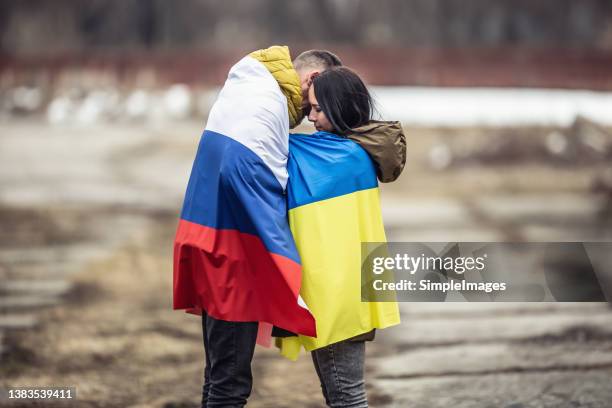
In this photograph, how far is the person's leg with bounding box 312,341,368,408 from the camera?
265cm

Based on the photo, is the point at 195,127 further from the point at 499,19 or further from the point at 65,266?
the point at 499,19

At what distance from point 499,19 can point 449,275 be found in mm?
5180

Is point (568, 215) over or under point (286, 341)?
under

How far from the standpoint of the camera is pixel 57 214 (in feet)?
24.2

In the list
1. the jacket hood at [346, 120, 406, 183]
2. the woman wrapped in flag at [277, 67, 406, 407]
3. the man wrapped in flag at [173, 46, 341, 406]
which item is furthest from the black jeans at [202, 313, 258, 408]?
the jacket hood at [346, 120, 406, 183]

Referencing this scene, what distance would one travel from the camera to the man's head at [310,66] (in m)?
2.80

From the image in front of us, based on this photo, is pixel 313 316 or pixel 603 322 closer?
pixel 313 316

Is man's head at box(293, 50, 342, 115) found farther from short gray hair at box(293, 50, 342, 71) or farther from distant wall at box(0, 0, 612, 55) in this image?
distant wall at box(0, 0, 612, 55)

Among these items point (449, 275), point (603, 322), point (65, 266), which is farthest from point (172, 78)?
point (449, 275)

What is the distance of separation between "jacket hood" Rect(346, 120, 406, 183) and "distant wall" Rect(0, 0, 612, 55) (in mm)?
5308

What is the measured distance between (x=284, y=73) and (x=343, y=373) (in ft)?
3.08

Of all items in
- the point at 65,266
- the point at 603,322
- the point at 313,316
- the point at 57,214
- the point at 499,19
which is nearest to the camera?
the point at 313,316

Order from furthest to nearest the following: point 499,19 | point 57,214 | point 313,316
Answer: point 499,19 < point 57,214 < point 313,316

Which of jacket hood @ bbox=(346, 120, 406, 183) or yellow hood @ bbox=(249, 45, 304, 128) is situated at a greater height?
yellow hood @ bbox=(249, 45, 304, 128)
